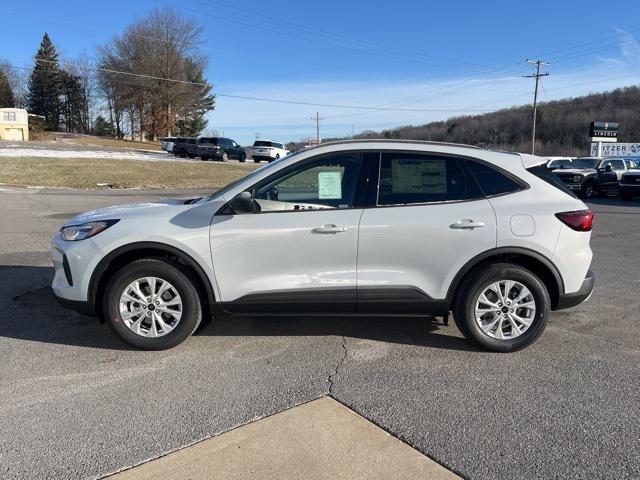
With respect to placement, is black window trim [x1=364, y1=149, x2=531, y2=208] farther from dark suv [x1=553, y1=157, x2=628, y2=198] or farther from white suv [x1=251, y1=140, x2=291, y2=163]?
white suv [x1=251, y1=140, x2=291, y2=163]

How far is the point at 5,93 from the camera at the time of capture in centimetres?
8056

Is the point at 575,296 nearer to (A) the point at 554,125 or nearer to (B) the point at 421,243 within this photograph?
(B) the point at 421,243

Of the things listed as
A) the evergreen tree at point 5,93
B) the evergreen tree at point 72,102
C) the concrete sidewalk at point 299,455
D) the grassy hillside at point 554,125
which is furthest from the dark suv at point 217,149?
the grassy hillside at point 554,125

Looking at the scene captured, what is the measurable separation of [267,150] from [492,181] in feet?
127

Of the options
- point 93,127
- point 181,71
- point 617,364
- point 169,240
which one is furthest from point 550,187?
point 93,127

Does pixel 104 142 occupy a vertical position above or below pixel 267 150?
above

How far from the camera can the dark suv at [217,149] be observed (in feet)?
138

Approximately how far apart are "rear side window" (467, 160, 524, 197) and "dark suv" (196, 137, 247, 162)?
39363 mm

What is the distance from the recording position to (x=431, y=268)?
4.15 metres

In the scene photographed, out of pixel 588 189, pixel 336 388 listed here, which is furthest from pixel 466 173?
pixel 588 189

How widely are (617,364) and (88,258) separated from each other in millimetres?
4340

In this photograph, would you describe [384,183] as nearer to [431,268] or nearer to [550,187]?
[431,268]

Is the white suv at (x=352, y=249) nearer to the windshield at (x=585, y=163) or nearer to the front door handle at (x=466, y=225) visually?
the front door handle at (x=466, y=225)

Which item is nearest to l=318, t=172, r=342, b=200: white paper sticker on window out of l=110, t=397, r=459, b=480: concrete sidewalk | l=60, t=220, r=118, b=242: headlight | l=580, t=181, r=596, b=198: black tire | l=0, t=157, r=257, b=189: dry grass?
l=60, t=220, r=118, b=242: headlight
